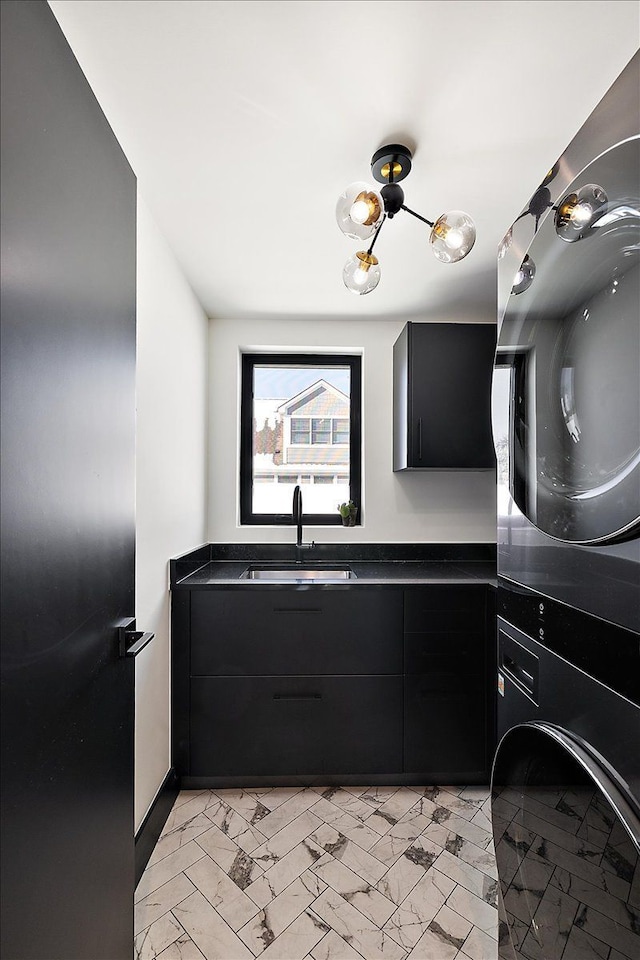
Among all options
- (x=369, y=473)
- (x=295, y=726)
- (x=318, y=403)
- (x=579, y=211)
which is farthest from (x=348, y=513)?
(x=579, y=211)

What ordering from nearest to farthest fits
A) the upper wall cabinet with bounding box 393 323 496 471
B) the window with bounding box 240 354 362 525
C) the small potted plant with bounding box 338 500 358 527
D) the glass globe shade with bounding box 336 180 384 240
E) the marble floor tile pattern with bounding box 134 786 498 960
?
the glass globe shade with bounding box 336 180 384 240, the marble floor tile pattern with bounding box 134 786 498 960, the upper wall cabinet with bounding box 393 323 496 471, the small potted plant with bounding box 338 500 358 527, the window with bounding box 240 354 362 525

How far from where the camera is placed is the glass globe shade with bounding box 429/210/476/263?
125 cm

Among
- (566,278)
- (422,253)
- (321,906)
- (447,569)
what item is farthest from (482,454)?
(321,906)

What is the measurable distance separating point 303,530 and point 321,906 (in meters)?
1.64

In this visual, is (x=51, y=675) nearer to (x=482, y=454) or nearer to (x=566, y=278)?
(x=566, y=278)

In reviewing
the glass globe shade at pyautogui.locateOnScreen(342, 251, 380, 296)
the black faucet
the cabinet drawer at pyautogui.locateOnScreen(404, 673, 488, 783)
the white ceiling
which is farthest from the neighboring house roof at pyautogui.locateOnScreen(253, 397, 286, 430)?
the cabinet drawer at pyautogui.locateOnScreen(404, 673, 488, 783)

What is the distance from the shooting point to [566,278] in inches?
31.7

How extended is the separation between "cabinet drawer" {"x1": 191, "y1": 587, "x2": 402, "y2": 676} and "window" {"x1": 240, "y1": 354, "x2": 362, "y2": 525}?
869 millimetres

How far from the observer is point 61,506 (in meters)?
0.81

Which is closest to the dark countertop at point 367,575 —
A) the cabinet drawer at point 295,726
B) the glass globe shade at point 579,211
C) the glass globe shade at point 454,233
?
the cabinet drawer at point 295,726

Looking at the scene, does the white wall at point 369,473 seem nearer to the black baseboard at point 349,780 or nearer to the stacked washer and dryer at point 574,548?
the black baseboard at point 349,780

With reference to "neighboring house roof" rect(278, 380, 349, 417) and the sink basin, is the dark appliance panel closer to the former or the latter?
the sink basin

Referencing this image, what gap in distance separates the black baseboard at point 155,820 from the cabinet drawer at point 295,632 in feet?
1.42

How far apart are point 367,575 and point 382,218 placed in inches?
61.1
